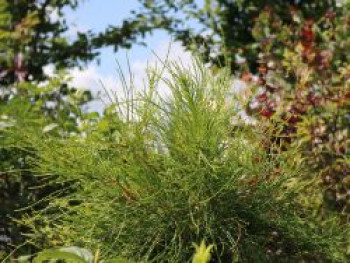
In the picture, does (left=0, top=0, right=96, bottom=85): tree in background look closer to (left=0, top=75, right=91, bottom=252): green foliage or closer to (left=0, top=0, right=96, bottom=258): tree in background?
(left=0, top=0, right=96, bottom=258): tree in background

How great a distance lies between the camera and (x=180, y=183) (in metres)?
3.02

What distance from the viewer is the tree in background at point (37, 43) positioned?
6.82 m

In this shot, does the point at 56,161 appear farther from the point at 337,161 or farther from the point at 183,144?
the point at 337,161

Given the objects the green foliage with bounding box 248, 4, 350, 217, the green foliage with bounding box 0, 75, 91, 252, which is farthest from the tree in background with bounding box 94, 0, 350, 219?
the green foliage with bounding box 0, 75, 91, 252

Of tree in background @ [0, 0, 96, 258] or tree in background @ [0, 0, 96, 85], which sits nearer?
tree in background @ [0, 0, 96, 258]

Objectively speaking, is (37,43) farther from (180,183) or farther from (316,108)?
(180,183)

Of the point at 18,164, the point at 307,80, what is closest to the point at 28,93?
the point at 18,164

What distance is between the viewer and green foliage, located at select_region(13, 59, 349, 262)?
3.03 metres

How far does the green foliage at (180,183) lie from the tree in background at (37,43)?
12.1 feet

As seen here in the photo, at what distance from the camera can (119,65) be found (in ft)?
10.1

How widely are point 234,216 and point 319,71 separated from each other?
2.64m

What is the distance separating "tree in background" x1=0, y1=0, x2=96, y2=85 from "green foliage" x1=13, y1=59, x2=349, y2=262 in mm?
3680

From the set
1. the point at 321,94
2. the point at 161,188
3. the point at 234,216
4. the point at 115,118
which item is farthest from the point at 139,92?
the point at 321,94

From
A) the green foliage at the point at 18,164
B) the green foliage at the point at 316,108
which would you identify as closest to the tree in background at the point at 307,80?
the green foliage at the point at 316,108
